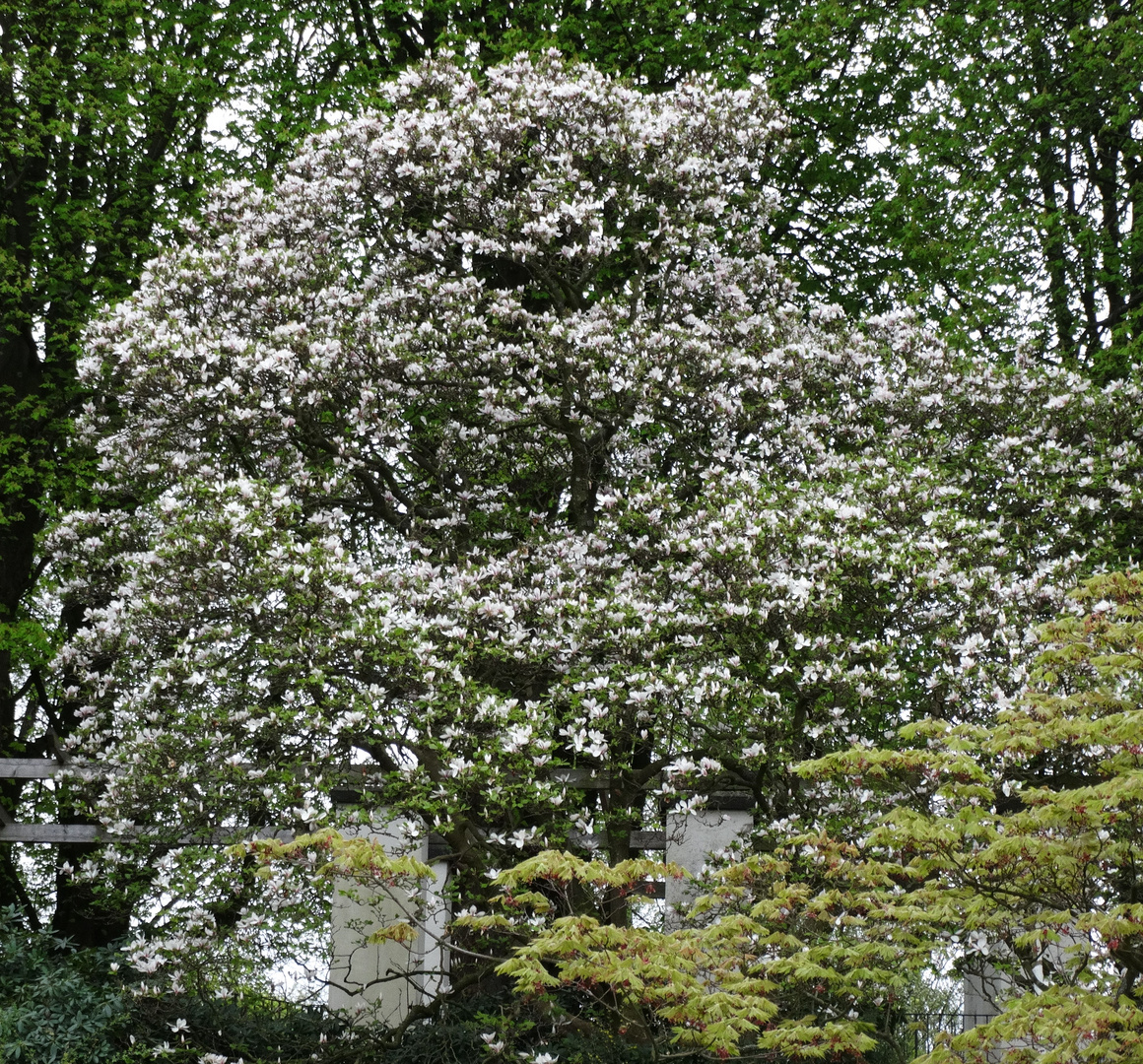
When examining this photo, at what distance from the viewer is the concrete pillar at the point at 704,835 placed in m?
9.88

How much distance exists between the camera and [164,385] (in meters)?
9.87

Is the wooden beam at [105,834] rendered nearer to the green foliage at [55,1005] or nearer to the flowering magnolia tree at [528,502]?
the flowering magnolia tree at [528,502]

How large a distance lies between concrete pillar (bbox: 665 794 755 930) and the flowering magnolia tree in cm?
32

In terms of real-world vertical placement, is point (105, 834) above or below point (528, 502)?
below

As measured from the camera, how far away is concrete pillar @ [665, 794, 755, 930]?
988 cm

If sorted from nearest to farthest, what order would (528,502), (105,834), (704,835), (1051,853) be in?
(1051,853), (704,835), (105,834), (528,502)

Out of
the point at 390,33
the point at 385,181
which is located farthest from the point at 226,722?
the point at 390,33

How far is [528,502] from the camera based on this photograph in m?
12.6

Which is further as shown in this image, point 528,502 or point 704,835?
point 528,502

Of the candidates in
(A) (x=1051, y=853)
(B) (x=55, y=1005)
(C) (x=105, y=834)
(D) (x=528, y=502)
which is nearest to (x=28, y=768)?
(C) (x=105, y=834)

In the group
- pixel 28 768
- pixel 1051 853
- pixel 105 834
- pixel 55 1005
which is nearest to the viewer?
pixel 1051 853

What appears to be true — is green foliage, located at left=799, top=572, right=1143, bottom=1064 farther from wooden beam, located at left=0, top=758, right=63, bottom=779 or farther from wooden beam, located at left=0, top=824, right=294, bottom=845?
wooden beam, located at left=0, top=758, right=63, bottom=779

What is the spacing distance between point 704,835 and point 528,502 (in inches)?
157

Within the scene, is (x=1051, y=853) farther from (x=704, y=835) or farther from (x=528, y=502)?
(x=528, y=502)
